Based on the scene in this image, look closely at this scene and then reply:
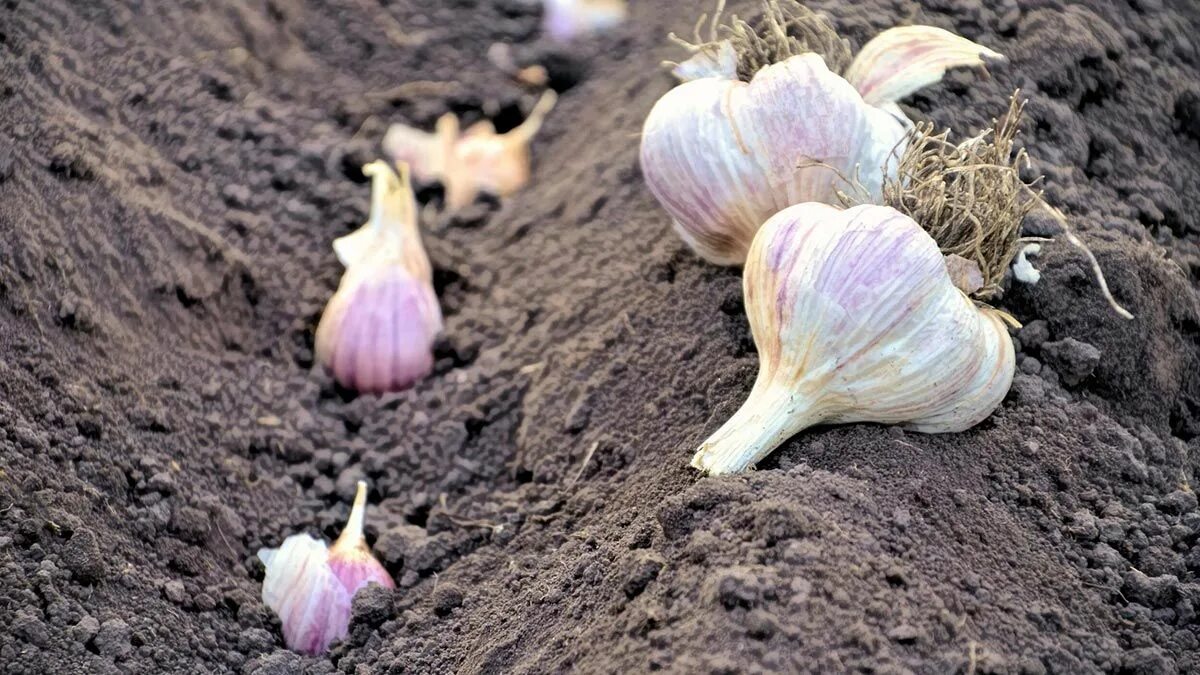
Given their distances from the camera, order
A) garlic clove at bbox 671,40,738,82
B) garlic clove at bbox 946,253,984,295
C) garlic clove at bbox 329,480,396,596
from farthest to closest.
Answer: garlic clove at bbox 671,40,738,82
garlic clove at bbox 329,480,396,596
garlic clove at bbox 946,253,984,295

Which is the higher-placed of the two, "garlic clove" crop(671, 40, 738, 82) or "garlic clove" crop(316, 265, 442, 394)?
"garlic clove" crop(671, 40, 738, 82)

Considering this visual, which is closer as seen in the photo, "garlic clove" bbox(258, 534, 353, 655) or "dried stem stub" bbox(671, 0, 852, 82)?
"garlic clove" bbox(258, 534, 353, 655)

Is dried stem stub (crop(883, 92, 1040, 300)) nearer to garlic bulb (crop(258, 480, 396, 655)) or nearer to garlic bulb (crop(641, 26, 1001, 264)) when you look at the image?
garlic bulb (crop(641, 26, 1001, 264))

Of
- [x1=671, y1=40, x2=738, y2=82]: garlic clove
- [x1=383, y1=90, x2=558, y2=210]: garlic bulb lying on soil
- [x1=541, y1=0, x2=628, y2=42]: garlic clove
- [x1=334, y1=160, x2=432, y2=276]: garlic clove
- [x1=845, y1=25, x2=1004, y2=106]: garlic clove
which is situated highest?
[x1=671, y1=40, x2=738, y2=82]: garlic clove

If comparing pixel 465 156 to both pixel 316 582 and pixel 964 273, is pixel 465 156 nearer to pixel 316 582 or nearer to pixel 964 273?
pixel 316 582

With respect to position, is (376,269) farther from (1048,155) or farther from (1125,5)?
(1125,5)

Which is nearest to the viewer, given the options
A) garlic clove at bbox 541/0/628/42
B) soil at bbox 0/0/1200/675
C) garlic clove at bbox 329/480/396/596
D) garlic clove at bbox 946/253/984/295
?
soil at bbox 0/0/1200/675

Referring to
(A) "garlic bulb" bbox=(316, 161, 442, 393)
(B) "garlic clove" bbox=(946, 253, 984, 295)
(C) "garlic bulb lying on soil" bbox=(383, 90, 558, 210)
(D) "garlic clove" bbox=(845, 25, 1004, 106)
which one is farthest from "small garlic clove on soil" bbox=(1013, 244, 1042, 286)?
A: (C) "garlic bulb lying on soil" bbox=(383, 90, 558, 210)

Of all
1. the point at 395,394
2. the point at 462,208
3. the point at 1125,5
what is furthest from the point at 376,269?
the point at 1125,5
